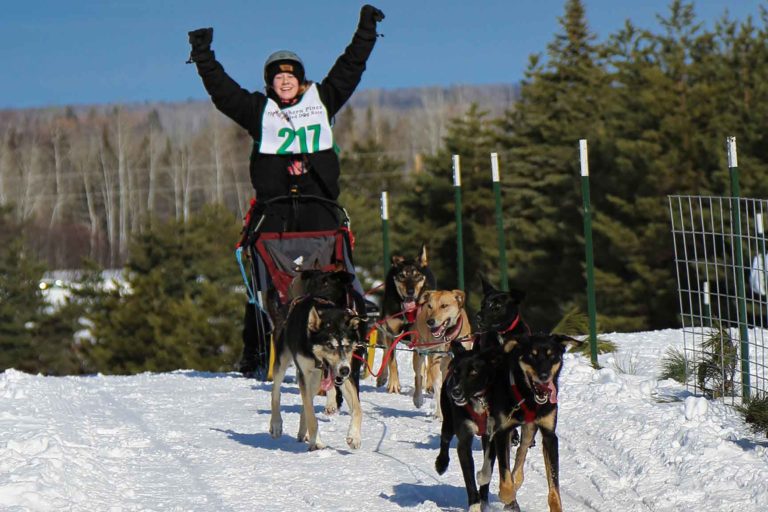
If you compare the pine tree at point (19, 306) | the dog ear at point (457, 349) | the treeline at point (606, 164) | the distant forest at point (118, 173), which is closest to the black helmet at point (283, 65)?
the dog ear at point (457, 349)

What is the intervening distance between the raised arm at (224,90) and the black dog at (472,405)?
17.0ft

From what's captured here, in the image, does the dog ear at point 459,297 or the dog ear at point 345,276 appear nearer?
the dog ear at point 459,297

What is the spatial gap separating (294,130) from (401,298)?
5.87 feet

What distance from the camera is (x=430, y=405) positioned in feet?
31.8

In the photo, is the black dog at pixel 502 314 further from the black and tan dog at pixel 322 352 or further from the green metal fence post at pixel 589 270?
the green metal fence post at pixel 589 270

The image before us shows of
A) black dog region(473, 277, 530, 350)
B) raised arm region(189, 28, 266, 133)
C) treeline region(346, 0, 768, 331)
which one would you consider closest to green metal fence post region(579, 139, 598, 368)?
black dog region(473, 277, 530, 350)

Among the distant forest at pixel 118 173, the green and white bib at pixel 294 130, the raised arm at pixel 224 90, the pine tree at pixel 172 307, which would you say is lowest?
the pine tree at pixel 172 307

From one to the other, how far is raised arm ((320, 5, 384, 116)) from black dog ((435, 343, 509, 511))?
17.1ft

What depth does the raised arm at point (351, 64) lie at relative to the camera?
36.2ft

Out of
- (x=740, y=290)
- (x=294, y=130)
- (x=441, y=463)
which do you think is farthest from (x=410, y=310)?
(x=441, y=463)

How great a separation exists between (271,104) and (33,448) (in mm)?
4605

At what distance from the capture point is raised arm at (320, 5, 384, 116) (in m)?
11.0

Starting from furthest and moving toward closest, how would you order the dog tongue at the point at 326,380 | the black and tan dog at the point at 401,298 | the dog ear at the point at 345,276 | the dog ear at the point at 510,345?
the black and tan dog at the point at 401,298, the dog ear at the point at 345,276, the dog tongue at the point at 326,380, the dog ear at the point at 510,345

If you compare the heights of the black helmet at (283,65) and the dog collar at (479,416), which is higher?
the black helmet at (283,65)
